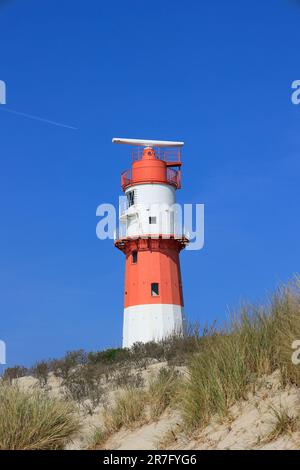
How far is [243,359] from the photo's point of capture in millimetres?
9125

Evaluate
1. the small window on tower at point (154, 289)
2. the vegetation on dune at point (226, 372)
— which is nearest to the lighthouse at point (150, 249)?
the small window on tower at point (154, 289)

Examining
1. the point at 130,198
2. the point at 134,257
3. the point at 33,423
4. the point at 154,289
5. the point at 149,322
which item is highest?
the point at 130,198

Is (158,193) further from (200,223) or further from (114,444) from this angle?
(114,444)

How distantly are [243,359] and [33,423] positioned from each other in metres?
3.48

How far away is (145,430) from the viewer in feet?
33.7

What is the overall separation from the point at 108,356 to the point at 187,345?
22.6 ft

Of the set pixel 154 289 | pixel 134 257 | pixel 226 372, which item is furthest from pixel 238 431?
pixel 134 257

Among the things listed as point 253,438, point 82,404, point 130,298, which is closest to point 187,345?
point 82,404

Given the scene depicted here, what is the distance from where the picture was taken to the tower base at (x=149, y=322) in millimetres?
26750

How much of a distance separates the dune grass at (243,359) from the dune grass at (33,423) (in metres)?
2.27

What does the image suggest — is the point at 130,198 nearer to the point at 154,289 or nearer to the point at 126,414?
the point at 154,289

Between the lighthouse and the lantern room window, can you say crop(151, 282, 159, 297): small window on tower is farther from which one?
the lantern room window

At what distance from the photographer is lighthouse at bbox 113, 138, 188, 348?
89.4 feet
